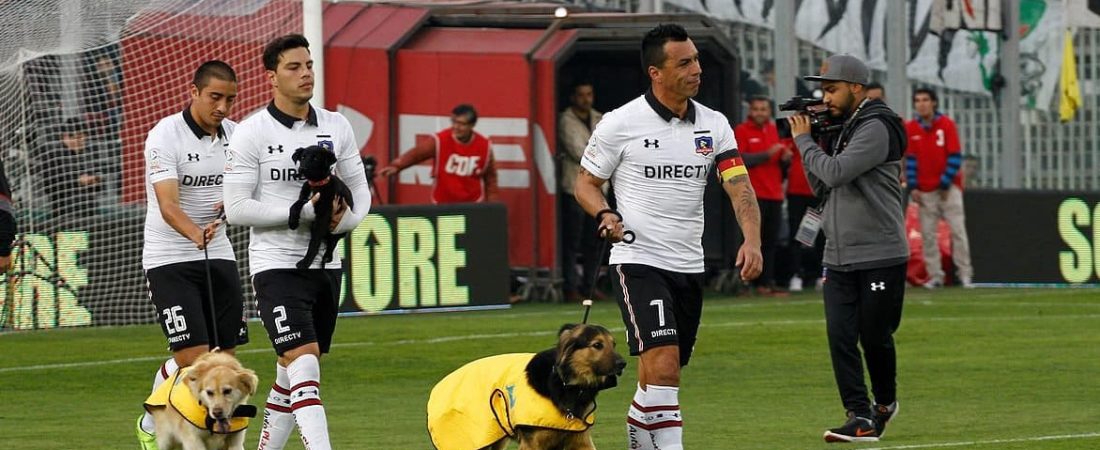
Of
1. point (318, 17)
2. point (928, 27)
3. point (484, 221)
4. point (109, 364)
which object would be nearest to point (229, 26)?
point (318, 17)

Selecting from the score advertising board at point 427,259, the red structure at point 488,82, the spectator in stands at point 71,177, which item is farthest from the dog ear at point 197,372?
the red structure at point 488,82

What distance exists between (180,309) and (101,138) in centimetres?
931

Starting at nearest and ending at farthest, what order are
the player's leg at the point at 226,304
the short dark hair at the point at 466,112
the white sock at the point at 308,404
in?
the white sock at the point at 308,404, the player's leg at the point at 226,304, the short dark hair at the point at 466,112

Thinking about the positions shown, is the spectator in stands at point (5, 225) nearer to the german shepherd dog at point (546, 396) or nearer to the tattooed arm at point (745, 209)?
the german shepherd dog at point (546, 396)

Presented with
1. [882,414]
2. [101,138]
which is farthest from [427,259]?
[882,414]

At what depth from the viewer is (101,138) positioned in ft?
65.5

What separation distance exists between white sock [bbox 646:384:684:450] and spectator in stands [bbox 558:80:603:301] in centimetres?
1226

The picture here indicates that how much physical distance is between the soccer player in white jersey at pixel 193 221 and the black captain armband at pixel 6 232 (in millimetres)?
727

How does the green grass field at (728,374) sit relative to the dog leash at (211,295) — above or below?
below

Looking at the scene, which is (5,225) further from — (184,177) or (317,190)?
(317,190)

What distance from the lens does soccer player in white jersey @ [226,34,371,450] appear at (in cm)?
966

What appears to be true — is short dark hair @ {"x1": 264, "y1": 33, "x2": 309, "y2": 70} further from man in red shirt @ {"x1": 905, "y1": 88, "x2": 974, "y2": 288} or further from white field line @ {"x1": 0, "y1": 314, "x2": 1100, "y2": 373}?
man in red shirt @ {"x1": 905, "y1": 88, "x2": 974, "y2": 288}

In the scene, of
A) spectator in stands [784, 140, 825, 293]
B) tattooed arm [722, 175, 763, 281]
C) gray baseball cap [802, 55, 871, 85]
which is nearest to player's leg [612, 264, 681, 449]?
tattooed arm [722, 175, 763, 281]

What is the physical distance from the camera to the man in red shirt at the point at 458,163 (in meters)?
21.6
